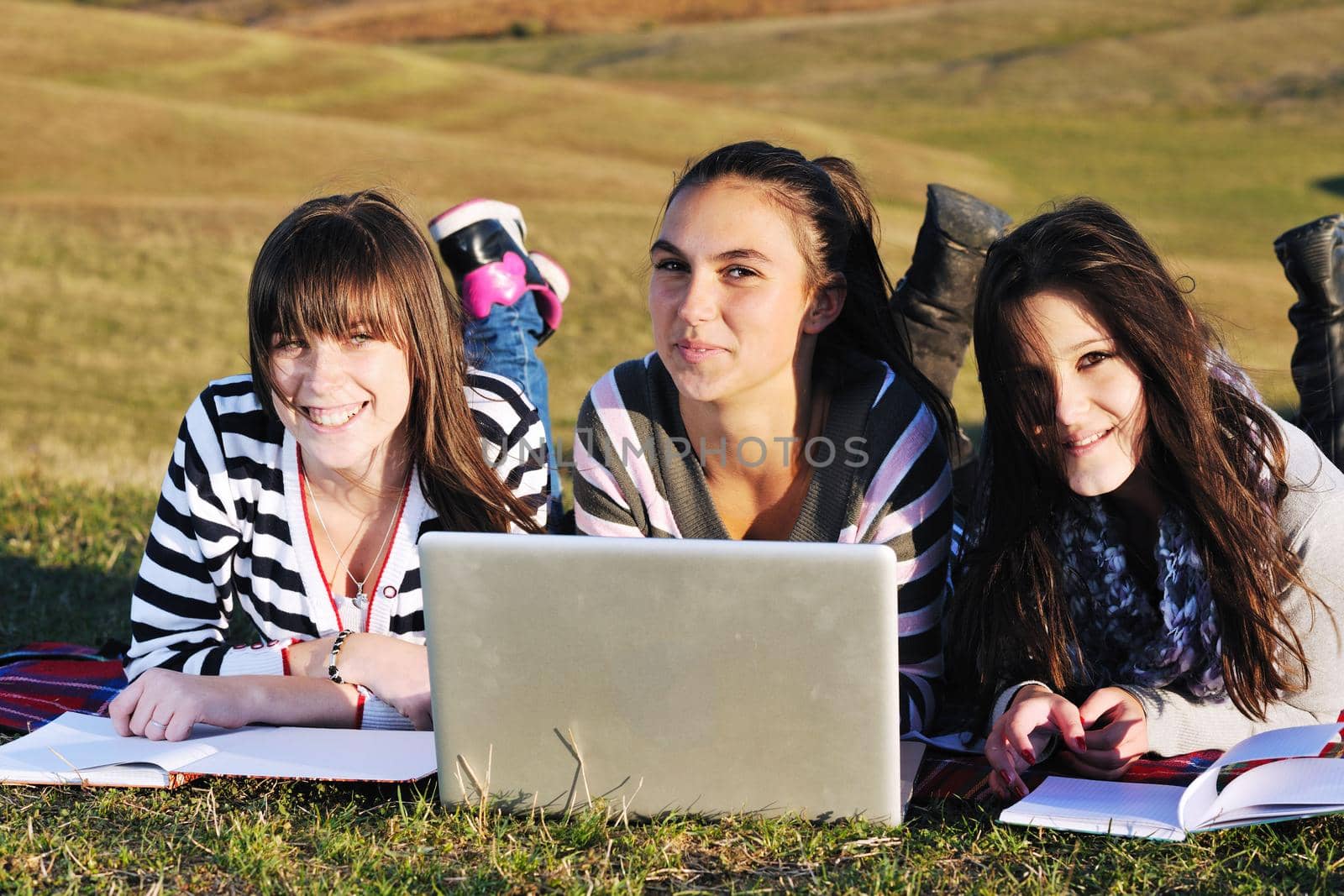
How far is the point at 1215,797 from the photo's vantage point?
7.79ft

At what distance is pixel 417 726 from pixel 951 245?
85.0 inches

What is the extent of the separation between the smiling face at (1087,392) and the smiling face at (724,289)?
1.89 ft

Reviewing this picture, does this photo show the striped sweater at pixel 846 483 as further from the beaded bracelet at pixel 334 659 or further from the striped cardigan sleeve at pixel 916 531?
the beaded bracelet at pixel 334 659

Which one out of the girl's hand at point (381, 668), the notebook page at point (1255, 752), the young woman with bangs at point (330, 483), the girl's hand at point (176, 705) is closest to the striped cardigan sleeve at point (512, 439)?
the young woman with bangs at point (330, 483)

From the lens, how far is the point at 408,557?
327 cm

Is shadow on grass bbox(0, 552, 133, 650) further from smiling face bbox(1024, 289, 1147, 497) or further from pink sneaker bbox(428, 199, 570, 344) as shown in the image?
smiling face bbox(1024, 289, 1147, 497)

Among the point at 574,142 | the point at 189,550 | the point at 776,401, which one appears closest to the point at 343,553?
the point at 189,550

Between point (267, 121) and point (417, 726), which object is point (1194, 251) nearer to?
point (267, 121)

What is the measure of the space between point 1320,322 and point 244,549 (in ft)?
9.88

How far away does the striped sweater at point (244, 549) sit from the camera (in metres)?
3.25

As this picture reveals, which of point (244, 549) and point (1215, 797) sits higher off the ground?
point (244, 549)

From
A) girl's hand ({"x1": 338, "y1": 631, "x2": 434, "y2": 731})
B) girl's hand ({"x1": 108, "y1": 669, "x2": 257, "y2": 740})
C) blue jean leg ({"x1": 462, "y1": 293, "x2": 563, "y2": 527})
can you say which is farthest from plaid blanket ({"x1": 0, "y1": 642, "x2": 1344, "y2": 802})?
blue jean leg ({"x1": 462, "y1": 293, "x2": 563, "y2": 527})

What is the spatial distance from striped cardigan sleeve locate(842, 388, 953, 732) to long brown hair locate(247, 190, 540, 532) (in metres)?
0.87

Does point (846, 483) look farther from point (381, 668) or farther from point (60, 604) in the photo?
point (60, 604)
